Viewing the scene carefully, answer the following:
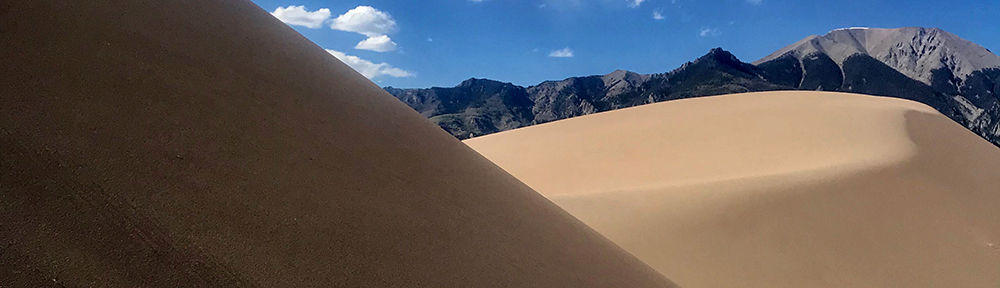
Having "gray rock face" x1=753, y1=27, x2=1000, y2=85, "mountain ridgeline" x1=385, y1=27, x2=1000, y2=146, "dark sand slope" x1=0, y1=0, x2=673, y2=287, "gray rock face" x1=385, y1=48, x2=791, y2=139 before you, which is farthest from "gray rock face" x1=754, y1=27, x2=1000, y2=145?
"dark sand slope" x1=0, y1=0, x2=673, y2=287

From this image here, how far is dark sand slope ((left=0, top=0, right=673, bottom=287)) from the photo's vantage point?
6.47ft

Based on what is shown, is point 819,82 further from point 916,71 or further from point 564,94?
point 564,94

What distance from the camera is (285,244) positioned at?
7.84 feet

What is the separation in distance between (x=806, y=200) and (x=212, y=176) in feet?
28.9

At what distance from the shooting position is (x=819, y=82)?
86.2 metres

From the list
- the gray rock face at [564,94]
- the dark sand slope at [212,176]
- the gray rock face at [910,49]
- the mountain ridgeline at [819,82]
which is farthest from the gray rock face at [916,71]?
the dark sand slope at [212,176]

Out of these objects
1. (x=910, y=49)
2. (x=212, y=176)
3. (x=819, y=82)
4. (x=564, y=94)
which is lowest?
(x=212, y=176)

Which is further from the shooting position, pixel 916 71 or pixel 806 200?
pixel 916 71

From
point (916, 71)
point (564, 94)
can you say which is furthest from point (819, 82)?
point (564, 94)

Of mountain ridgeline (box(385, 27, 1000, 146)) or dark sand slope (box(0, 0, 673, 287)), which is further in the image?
mountain ridgeline (box(385, 27, 1000, 146))

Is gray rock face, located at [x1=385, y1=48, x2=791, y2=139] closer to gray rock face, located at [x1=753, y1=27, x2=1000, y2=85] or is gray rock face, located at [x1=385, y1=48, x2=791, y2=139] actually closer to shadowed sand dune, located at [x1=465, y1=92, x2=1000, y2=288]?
gray rock face, located at [x1=753, y1=27, x2=1000, y2=85]

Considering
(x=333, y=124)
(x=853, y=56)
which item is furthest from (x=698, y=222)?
(x=853, y=56)

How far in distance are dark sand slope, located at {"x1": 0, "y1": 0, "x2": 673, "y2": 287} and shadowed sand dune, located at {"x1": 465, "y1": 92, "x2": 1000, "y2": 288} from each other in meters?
3.98

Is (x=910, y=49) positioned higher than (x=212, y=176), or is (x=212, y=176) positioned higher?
(x=910, y=49)
